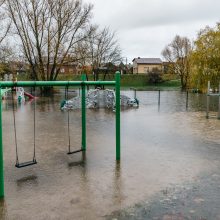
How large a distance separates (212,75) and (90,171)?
23.7 meters

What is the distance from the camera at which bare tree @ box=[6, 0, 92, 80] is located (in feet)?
104

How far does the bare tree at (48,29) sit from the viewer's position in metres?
31.6

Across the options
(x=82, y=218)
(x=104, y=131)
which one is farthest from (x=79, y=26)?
(x=82, y=218)

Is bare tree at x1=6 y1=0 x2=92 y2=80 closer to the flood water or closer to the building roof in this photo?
the flood water

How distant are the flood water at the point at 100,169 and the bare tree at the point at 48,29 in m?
23.2

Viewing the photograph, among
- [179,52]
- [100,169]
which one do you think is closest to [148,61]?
[179,52]

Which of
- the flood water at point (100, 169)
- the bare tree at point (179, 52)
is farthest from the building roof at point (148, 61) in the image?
the flood water at point (100, 169)

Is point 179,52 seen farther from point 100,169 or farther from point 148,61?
point 100,169

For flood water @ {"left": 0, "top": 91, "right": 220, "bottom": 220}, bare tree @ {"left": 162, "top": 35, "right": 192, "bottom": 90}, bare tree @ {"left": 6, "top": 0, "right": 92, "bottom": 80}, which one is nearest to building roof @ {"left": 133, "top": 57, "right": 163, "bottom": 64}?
bare tree @ {"left": 162, "top": 35, "right": 192, "bottom": 90}

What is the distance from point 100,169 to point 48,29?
28.1m

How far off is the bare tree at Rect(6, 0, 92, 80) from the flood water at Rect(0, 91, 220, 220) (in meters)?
23.2

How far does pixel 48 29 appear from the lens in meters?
32.1

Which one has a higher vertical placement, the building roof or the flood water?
the building roof

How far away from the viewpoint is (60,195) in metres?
4.63
